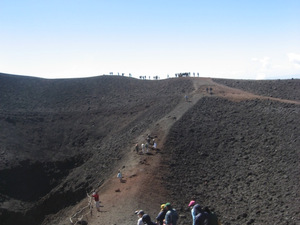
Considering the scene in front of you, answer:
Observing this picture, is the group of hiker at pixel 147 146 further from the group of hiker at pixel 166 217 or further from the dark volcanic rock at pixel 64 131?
the group of hiker at pixel 166 217

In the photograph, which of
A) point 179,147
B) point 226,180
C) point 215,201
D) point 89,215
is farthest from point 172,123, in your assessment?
point 89,215

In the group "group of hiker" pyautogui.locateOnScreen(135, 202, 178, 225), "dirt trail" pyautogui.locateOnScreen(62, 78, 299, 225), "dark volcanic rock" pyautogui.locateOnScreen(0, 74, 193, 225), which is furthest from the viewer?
"dark volcanic rock" pyautogui.locateOnScreen(0, 74, 193, 225)

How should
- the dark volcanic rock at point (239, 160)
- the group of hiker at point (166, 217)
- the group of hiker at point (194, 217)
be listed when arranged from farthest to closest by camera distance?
the dark volcanic rock at point (239, 160), the group of hiker at point (166, 217), the group of hiker at point (194, 217)

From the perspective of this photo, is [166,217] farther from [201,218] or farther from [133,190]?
[133,190]

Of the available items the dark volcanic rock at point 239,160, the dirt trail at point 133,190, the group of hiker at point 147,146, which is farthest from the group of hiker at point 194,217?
the group of hiker at point 147,146

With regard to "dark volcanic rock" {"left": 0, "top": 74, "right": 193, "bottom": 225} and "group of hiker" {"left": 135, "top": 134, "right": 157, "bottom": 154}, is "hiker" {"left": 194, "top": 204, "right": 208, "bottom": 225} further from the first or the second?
"dark volcanic rock" {"left": 0, "top": 74, "right": 193, "bottom": 225}

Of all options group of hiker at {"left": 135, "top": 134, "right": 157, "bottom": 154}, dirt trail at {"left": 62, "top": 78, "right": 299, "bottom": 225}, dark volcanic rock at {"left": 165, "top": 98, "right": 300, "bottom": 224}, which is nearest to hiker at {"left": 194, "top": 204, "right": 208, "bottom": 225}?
dirt trail at {"left": 62, "top": 78, "right": 299, "bottom": 225}

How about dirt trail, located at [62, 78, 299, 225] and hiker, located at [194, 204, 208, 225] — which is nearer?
hiker, located at [194, 204, 208, 225]

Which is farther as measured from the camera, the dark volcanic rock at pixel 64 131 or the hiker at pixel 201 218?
the dark volcanic rock at pixel 64 131

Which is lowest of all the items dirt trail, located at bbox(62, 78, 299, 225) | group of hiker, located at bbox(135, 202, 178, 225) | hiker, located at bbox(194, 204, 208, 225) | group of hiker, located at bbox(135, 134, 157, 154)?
dirt trail, located at bbox(62, 78, 299, 225)

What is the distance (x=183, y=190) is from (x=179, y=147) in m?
A: 6.78

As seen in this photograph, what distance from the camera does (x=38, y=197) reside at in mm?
34969

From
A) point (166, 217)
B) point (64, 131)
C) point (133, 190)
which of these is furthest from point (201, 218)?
point (64, 131)

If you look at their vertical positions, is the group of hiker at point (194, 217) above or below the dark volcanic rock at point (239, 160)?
above
